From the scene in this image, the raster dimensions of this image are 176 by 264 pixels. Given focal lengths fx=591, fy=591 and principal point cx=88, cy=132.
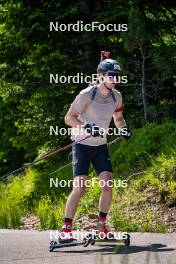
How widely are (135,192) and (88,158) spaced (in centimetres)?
271

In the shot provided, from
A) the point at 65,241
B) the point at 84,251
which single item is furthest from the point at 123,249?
the point at 65,241

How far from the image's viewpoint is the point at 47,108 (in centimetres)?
1430

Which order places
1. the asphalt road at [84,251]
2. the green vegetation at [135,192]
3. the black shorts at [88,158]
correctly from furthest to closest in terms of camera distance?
the green vegetation at [135,192]
the black shorts at [88,158]
the asphalt road at [84,251]

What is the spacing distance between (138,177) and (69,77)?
175 inches

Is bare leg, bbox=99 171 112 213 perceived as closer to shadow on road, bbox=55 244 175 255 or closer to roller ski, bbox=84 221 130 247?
roller ski, bbox=84 221 130 247

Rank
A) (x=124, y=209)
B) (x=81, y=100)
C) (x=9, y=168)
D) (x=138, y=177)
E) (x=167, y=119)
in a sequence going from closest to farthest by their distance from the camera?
1. (x=81, y=100)
2. (x=124, y=209)
3. (x=138, y=177)
4. (x=167, y=119)
5. (x=9, y=168)

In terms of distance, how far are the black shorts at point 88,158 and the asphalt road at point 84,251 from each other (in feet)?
2.78

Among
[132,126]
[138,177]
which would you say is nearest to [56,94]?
[132,126]

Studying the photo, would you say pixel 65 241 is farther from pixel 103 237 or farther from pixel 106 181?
pixel 106 181

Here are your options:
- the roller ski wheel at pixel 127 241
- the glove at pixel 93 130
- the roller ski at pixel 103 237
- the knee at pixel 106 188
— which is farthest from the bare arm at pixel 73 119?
the roller ski wheel at pixel 127 241

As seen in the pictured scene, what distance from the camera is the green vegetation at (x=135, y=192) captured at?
8.06m

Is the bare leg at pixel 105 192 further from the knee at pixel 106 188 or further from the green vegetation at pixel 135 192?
the green vegetation at pixel 135 192

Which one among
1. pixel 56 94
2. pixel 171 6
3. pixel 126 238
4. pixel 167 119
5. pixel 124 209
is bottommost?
pixel 126 238

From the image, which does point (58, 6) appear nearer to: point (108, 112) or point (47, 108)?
point (47, 108)
